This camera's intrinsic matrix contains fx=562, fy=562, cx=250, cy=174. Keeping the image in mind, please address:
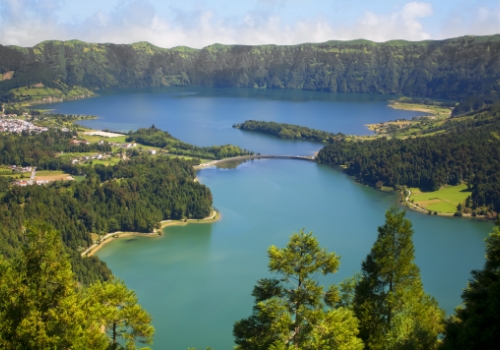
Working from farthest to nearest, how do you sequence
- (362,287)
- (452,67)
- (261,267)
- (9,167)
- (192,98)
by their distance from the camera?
(452,67), (192,98), (9,167), (261,267), (362,287)

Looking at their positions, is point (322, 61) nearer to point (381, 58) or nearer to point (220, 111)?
point (381, 58)

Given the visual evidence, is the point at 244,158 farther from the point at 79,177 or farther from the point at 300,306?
the point at 300,306

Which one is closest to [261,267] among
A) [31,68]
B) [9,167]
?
[9,167]

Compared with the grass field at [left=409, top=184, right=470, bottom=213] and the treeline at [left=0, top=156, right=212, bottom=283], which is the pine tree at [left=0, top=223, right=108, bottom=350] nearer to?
the treeline at [left=0, top=156, right=212, bottom=283]

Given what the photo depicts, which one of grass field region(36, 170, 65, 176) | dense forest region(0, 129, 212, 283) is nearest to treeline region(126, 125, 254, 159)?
dense forest region(0, 129, 212, 283)

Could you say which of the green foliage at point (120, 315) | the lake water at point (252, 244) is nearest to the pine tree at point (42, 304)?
the green foliage at point (120, 315)

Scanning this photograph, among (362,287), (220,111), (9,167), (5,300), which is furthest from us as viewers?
(220,111)
